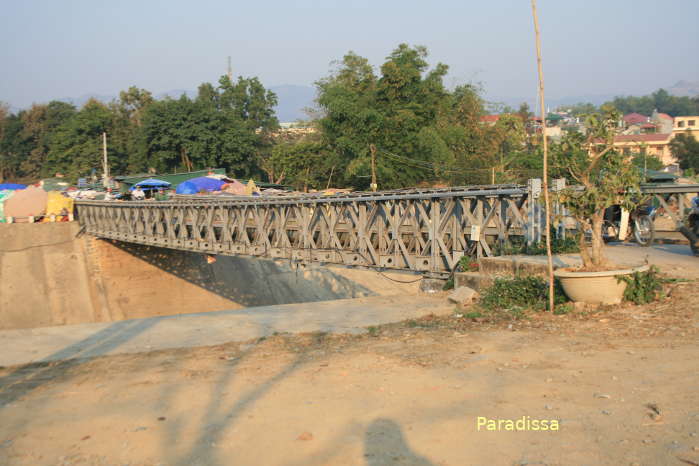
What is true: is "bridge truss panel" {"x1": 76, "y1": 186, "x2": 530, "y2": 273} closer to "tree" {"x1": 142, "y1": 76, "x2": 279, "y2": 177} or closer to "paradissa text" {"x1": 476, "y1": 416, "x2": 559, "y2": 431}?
"paradissa text" {"x1": 476, "y1": 416, "x2": 559, "y2": 431}

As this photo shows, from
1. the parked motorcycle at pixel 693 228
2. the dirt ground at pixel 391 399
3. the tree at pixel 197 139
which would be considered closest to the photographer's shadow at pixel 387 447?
the dirt ground at pixel 391 399

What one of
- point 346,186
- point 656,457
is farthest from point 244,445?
point 346,186

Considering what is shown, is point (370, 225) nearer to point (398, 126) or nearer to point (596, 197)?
point (596, 197)

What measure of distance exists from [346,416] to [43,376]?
4.24 metres

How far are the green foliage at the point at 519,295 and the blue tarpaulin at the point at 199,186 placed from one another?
26390 mm

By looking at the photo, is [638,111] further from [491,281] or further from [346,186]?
[491,281]

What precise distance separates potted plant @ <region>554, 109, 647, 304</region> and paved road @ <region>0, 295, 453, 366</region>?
2294mm

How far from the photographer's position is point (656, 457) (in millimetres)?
3924

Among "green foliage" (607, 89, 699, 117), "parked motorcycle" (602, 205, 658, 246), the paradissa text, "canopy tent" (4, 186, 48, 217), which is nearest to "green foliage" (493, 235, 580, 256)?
"parked motorcycle" (602, 205, 658, 246)

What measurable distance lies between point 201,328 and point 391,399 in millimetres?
5035

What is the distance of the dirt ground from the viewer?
4.37 m

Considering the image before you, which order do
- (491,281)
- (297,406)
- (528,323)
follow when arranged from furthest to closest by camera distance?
(491,281)
(528,323)
(297,406)

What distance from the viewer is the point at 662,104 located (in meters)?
169

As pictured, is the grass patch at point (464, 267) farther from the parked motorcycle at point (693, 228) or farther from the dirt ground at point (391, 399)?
the parked motorcycle at point (693, 228)
